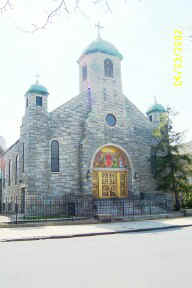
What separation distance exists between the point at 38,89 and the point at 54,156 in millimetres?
5528

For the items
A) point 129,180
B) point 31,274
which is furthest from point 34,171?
point 31,274

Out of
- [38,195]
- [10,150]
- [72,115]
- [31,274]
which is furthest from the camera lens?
[10,150]

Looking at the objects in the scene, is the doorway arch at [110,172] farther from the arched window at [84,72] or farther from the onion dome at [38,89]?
the arched window at [84,72]

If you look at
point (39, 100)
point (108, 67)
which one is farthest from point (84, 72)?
point (39, 100)

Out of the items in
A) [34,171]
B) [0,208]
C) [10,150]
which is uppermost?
[10,150]

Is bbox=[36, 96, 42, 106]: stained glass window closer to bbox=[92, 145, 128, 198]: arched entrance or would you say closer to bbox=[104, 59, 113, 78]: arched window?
bbox=[92, 145, 128, 198]: arched entrance

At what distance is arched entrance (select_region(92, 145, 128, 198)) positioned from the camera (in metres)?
24.0

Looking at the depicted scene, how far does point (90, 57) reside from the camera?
87.0ft

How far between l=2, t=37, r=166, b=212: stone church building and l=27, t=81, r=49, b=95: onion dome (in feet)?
0.08

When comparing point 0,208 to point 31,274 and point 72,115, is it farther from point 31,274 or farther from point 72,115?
point 31,274

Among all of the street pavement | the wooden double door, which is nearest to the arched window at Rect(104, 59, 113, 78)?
the wooden double door

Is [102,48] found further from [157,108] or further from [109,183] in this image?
[109,183]

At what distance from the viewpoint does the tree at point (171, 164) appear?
23.8m

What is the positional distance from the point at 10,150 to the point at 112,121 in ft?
39.2
